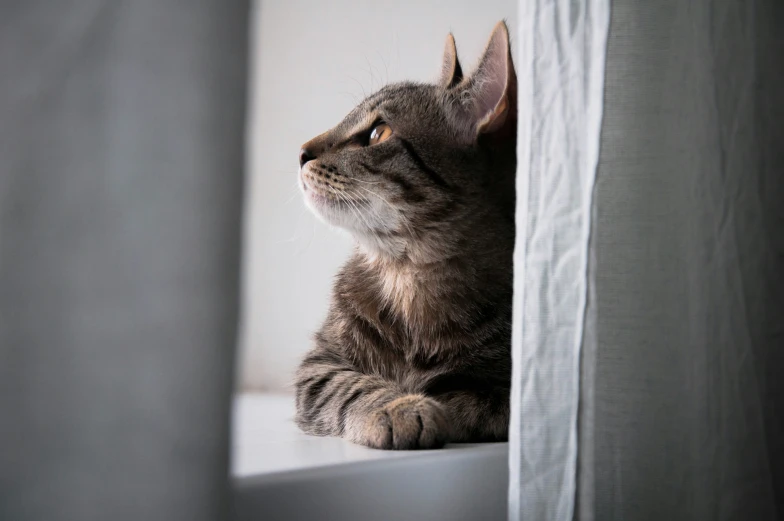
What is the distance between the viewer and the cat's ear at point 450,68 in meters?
1.22

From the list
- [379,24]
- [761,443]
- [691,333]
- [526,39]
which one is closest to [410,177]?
[526,39]

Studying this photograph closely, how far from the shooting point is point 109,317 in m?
0.37

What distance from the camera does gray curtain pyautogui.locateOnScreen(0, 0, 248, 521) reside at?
1.15 feet

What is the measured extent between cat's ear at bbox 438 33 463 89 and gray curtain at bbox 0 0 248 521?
86 cm

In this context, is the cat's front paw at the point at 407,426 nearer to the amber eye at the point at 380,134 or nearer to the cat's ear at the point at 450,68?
the amber eye at the point at 380,134

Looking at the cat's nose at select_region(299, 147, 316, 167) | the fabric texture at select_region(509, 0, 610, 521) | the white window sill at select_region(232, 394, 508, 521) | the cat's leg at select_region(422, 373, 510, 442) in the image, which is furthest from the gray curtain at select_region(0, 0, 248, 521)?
the cat's nose at select_region(299, 147, 316, 167)

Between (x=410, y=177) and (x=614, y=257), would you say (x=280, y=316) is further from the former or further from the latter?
(x=614, y=257)

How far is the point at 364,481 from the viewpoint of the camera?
0.69 metres

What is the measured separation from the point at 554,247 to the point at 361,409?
411mm

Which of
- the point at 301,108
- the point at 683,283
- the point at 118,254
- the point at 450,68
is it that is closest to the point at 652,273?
the point at 683,283

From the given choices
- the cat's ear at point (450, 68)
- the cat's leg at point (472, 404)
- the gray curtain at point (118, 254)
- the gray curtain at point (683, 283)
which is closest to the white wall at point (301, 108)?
the cat's ear at point (450, 68)

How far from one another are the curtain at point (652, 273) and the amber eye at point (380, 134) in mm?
525

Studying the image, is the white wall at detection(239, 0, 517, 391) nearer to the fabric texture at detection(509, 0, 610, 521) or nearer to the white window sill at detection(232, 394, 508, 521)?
the white window sill at detection(232, 394, 508, 521)

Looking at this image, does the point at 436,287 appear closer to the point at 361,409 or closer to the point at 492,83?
the point at 361,409
